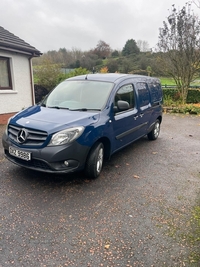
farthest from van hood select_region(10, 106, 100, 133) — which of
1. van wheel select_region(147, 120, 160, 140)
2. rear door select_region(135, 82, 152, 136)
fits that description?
van wheel select_region(147, 120, 160, 140)

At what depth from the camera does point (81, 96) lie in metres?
4.67

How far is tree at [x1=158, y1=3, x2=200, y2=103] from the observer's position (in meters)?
14.3

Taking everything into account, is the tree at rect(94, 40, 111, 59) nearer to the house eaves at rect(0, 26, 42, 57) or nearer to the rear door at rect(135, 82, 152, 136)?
the house eaves at rect(0, 26, 42, 57)

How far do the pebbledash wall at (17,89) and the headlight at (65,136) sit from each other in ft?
20.1

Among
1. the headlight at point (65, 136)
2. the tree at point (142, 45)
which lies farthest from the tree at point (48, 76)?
the tree at point (142, 45)

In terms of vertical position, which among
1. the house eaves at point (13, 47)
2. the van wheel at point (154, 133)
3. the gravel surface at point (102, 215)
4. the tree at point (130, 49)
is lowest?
the gravel surface at point (102, 215)

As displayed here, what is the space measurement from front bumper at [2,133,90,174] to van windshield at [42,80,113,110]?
3.49 feet

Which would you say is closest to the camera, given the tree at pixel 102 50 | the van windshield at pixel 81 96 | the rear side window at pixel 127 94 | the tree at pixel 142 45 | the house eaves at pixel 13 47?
the van windshield at pixel 81 96

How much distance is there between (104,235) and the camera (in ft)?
8.85

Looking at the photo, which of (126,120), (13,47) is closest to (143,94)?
(126,120)

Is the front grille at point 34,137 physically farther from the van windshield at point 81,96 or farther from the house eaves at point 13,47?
the house eaves at point 13,47

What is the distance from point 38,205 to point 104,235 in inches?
44.6

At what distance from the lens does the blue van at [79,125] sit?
3539 mm

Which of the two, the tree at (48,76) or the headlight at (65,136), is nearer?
the headlight at (65,136)
